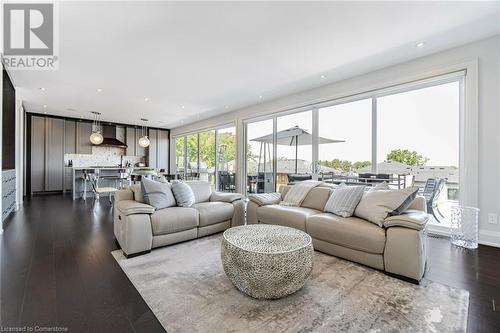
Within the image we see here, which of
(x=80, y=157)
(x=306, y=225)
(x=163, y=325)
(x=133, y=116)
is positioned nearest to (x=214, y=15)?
(x=306, y=225)

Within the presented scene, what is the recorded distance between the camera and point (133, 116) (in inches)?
317

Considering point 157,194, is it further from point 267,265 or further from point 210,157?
point 210,157

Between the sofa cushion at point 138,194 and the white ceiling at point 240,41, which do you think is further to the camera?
the sofa cushion at point 138,194

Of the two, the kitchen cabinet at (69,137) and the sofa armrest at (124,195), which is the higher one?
the kitchen cabinet at (69,137)

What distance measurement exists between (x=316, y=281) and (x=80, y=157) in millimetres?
9653

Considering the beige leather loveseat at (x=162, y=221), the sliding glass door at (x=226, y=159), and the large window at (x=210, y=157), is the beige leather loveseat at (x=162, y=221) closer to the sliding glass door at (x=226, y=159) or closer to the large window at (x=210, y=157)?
the large window at (x=210, y=157)

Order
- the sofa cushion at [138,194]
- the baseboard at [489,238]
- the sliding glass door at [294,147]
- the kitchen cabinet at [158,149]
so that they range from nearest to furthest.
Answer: the baseboard at [489,238] → the sofa cushion at [138,194] → the sliding glass door at [294,147] → the kitchen cabinet at [158,149]

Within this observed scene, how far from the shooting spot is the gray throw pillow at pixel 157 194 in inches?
120

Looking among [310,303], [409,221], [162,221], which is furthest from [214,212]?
[409,221]

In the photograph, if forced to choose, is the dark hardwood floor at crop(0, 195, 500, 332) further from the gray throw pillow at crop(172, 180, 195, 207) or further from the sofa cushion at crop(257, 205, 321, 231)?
the sofa cushion at crop(257, 205, 321, 231)

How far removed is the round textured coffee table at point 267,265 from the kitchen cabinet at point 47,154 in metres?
8.74

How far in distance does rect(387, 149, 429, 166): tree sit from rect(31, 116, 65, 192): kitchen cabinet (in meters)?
9.87

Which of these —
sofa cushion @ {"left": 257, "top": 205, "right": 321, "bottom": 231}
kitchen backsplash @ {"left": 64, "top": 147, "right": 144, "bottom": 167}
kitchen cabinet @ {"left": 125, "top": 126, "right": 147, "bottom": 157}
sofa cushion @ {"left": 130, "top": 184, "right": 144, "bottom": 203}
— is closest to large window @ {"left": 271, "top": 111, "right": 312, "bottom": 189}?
sofa cushion @ {"left": 257, "top": 205, "right": 321, "bottom": 231}

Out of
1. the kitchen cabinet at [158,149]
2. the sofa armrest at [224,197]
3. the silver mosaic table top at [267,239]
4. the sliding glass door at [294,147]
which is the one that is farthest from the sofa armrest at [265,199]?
the kitchen cabinet at [158,149]
